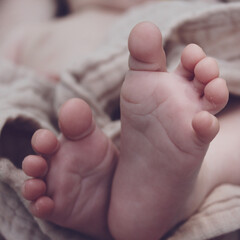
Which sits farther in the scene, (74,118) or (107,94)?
(107,94)

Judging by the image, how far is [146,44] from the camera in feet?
1.11

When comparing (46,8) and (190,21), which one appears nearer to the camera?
(190,21)

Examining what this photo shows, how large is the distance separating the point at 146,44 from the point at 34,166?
0.52 feet

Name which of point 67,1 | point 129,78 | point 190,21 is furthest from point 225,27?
point 67,1

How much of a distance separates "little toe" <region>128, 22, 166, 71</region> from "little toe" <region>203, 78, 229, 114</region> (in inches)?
2.2

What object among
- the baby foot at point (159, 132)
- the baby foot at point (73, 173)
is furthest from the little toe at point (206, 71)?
the baby foot at point (73, 173)

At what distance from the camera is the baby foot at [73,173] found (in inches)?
14.7

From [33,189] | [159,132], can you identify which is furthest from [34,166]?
[159,132]

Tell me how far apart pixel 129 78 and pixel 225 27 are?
273 millimetres

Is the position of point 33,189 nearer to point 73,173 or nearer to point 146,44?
point 73,173

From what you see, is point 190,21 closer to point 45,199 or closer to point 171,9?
point 171,9

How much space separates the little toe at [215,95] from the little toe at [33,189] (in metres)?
0.18

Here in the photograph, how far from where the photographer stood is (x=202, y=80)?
0.33m

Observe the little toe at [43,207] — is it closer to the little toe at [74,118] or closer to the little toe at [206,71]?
the little toe at [74,118]
